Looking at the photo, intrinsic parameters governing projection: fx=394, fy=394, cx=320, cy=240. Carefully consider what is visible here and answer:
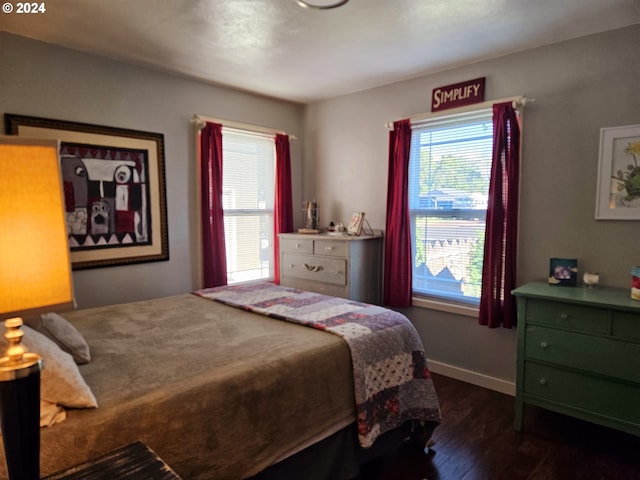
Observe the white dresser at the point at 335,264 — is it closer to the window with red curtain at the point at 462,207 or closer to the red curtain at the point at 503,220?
the window with red curtain at the point at 462,207

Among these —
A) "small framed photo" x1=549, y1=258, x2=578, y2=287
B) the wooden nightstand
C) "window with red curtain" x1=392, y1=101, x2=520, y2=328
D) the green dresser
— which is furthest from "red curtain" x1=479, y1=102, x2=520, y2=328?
the wooden nightstand

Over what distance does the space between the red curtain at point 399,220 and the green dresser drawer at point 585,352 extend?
118 cm

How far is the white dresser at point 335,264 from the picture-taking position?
3348 millimetres

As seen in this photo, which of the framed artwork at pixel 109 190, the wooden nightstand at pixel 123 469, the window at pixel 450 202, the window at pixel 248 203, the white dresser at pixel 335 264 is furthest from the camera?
the window at pixel 248 203

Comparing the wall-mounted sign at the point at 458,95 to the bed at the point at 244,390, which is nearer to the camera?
the bed at the point at 244,390

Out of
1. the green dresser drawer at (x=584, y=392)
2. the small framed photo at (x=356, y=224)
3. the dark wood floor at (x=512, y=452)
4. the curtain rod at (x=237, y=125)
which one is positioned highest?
the curtain rod at (x=237, y=125)

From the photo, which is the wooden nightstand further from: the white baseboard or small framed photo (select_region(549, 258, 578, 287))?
the white baseboard

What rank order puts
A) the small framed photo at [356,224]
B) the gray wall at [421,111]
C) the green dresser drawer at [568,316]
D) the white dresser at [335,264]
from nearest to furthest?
1. the green dresser drawer at [568,316]
2. the gray wall at [421,111]
3. the white dresser at [335,264]
4. the small framed photo at [356,224]

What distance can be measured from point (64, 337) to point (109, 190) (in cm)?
165

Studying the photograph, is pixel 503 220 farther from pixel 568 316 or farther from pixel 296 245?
pixel 296 245

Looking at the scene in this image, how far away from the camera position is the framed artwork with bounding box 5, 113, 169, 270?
2.75 meters

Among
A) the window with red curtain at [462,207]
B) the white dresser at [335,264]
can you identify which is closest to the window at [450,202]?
the window with red curtain at [462,207]

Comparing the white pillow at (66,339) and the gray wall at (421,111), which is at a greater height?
the gray wall at (421,111)

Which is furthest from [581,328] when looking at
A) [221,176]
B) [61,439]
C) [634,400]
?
[221,176]
